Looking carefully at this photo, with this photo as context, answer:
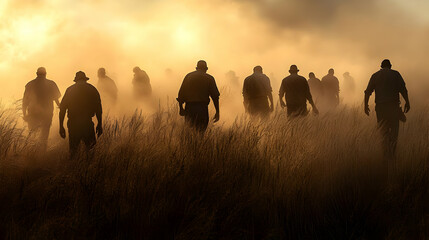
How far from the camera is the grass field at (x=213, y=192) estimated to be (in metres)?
4.39

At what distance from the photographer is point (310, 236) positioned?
15.1ft

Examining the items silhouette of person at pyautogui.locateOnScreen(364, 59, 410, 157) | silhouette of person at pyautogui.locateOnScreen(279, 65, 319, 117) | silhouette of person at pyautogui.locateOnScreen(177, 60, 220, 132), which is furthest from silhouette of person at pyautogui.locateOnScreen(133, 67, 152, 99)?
silhouette of person at pyautogui.locateOnScreen(364, 59, 410, 157)

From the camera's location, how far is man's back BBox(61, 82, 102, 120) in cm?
796

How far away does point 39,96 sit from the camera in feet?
36.4

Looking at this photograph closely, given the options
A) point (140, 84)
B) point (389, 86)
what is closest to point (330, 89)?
point (140, 84)

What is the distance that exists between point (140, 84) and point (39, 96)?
Result: 210 inches

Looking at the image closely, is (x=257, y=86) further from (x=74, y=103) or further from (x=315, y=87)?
(x=315, y=87)

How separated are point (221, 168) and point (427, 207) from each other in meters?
2.09

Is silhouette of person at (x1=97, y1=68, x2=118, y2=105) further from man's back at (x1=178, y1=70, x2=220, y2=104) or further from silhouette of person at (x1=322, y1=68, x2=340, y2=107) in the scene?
silhouette of person at (x1=322, y1=68, x2=340, y2=107)

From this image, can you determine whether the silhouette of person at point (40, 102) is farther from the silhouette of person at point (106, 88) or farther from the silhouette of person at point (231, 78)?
the silhouette of person at point (231, 78)

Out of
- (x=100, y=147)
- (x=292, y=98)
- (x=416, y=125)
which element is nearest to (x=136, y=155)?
(x=100, y=147)

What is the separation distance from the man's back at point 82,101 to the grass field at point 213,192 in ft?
5.72

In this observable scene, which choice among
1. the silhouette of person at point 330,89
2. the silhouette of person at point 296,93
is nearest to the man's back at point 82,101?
the silhouette of person at point 296,93

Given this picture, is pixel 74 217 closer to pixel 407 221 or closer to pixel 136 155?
pixel 136 155
